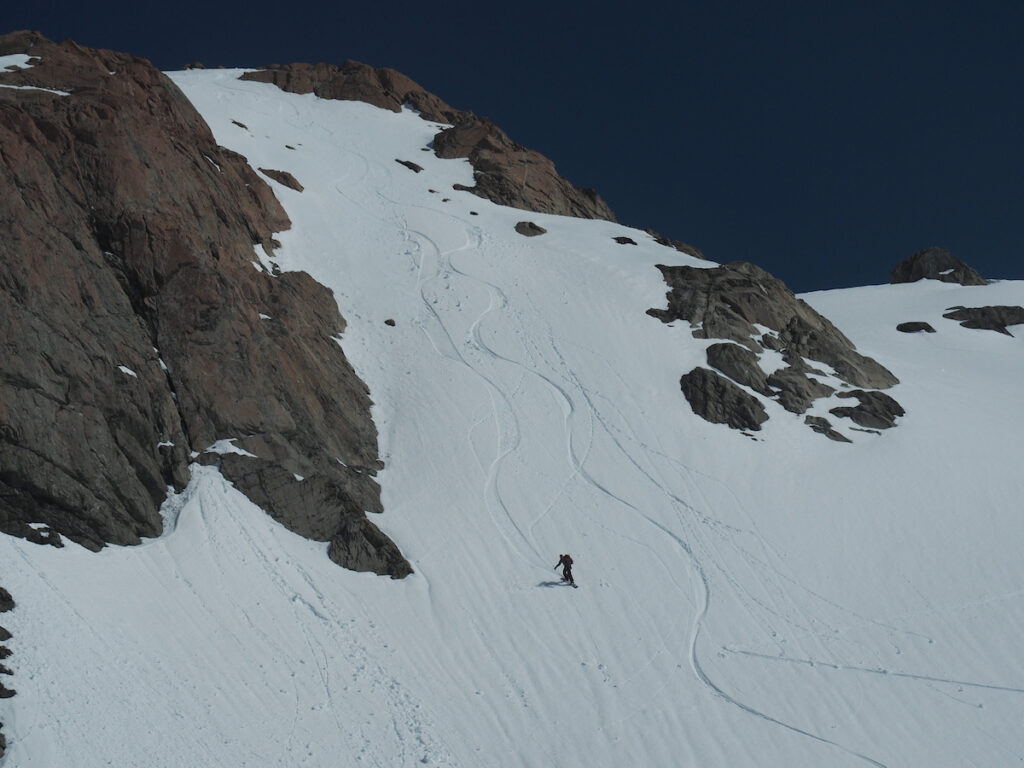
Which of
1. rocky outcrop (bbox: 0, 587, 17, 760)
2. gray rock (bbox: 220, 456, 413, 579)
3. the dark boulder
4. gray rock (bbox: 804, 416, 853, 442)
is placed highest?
gray rock (bbox: 804, 416, 853, 442)

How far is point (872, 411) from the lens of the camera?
114 ft

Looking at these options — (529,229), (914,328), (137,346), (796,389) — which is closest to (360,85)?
(529,229)

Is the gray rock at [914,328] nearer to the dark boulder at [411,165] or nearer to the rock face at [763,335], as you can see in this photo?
the rock face at [763,335]

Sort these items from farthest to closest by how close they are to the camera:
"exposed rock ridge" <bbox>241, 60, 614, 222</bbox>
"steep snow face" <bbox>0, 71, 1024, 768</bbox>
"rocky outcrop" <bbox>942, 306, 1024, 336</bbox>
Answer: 1. "exposed rock ridge" <bbox>241, 60, 614, 222</bbox>
2. "rocky outcrop" <bbox>942, 306, 1024, 336</bbox>
3. "steep snow face" <bbox>0, 71, 1024, 768</bbox>

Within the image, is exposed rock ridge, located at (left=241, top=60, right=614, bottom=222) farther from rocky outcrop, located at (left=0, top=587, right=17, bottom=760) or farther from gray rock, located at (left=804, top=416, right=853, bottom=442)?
rocky outcrop, located at (left=0, top=587, right=17, bottom=760)

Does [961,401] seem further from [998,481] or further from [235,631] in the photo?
[235,631]

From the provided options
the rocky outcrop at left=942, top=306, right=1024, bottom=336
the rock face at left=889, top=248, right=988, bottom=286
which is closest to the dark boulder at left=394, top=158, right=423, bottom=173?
the rocky outcrop at left=942, top=306, right=1024, bottom=336

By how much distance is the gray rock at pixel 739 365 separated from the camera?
35219mm

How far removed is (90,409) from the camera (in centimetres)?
2170

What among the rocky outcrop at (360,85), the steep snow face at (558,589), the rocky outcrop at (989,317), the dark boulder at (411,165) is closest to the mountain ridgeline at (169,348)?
the steep snow face at (558,589)

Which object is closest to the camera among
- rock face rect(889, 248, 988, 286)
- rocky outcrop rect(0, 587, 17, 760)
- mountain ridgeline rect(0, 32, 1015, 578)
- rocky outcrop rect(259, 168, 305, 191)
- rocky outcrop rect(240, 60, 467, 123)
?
rocky outcrop rect(0, 587, 17, 760)

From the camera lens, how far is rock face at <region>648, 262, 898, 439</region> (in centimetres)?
3556

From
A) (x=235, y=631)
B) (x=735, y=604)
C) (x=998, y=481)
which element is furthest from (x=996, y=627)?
(x=235, y=631)

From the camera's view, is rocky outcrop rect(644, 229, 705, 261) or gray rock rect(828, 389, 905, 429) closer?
gray rock rect(828, 389, 905, 429)
